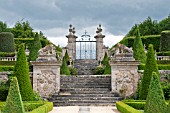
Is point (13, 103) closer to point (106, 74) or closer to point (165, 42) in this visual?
point (106, 74)

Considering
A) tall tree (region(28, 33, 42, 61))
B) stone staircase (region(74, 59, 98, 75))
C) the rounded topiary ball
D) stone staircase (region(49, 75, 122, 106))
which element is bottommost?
stone staircase (region(49, 75, 122, 106))

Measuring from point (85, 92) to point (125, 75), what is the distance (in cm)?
264

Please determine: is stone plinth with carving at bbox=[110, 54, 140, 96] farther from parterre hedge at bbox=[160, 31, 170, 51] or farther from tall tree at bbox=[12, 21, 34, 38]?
tall tree at bbox=[12, 21, 34, 38]

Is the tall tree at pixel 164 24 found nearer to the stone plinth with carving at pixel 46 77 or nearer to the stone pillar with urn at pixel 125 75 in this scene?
the stone pillar with urn at pixel 125 75

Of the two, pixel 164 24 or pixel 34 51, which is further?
pixel 164 24

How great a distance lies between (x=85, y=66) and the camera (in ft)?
115

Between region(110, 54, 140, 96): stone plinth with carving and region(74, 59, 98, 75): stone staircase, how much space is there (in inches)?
389

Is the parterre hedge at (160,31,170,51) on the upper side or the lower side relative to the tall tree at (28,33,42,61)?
upper

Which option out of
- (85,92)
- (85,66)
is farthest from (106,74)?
(85,66)

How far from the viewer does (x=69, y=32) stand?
129 feet

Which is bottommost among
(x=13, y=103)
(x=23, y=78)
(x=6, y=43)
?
(x=13, y=103)

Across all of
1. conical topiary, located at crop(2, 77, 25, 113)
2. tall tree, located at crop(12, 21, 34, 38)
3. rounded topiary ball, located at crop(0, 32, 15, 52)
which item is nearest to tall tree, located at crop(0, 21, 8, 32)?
tall tree, located at crop(12, 21, 34, 38)

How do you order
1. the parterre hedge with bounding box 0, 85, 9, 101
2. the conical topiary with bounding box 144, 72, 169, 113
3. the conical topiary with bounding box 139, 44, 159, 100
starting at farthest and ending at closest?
the parterre hedge with bounding box 0, 85, 9, 101, the conical topiary with bounding box 139, 44, 159, 100, the conical topiary with bounding box 144, 72, 169, 113

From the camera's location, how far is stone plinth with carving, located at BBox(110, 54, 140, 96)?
22.1 meters
